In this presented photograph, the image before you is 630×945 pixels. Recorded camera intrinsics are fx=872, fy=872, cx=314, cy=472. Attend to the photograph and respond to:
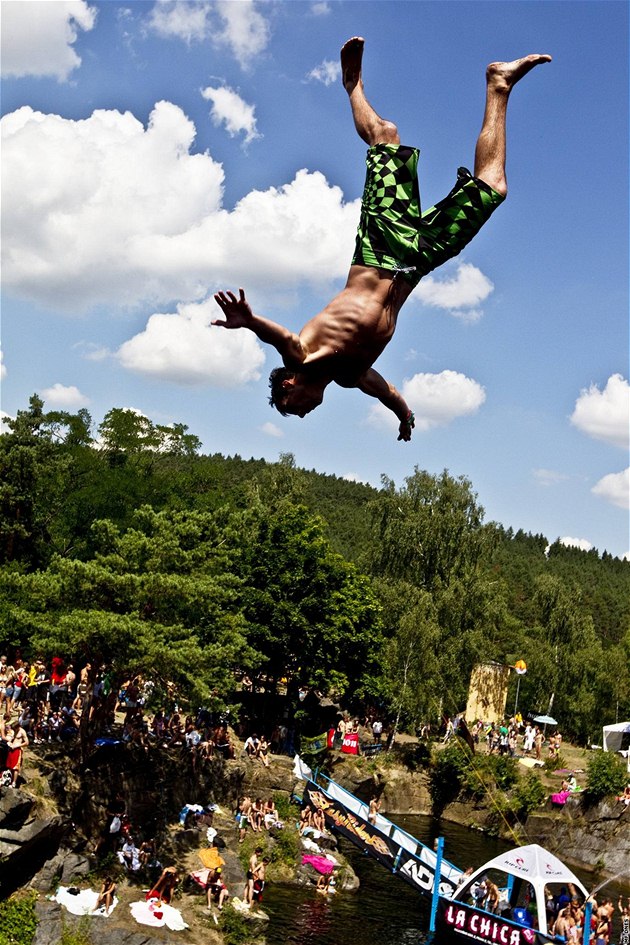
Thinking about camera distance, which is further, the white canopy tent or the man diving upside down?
the white canopy tent

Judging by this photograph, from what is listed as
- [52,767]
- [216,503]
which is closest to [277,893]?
[52,767]

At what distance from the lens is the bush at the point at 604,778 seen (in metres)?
32.8

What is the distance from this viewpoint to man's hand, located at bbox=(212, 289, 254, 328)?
3.99 meters

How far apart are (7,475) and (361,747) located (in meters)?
18.9

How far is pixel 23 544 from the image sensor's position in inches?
1501

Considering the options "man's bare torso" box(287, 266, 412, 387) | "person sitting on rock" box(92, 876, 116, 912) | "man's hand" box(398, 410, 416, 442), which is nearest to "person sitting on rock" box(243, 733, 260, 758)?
"person sitting on rock" box(92, 876, 116, 912)

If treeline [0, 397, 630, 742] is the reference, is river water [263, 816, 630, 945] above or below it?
below

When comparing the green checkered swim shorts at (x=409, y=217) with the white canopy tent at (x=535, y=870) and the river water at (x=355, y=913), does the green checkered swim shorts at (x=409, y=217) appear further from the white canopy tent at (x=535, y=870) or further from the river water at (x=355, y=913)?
the river water at (x=355, y=913)

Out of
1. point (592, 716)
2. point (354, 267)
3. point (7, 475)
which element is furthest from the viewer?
point (592, 716)

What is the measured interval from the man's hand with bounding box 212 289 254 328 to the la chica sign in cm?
1677

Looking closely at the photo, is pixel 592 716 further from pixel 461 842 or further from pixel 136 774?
pixel 136 774

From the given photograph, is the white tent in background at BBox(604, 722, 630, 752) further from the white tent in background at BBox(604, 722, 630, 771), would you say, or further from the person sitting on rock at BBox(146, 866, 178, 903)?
the person sitting on rock at BBox(146, 866, 178, 903)

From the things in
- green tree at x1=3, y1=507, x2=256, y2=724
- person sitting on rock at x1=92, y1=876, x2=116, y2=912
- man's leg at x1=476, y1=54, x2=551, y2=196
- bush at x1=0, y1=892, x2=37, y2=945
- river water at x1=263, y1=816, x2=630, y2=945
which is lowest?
river water at x1=263, y1=816, x2=630, y2=945

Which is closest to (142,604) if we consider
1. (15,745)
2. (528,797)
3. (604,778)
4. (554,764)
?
(15,745)
